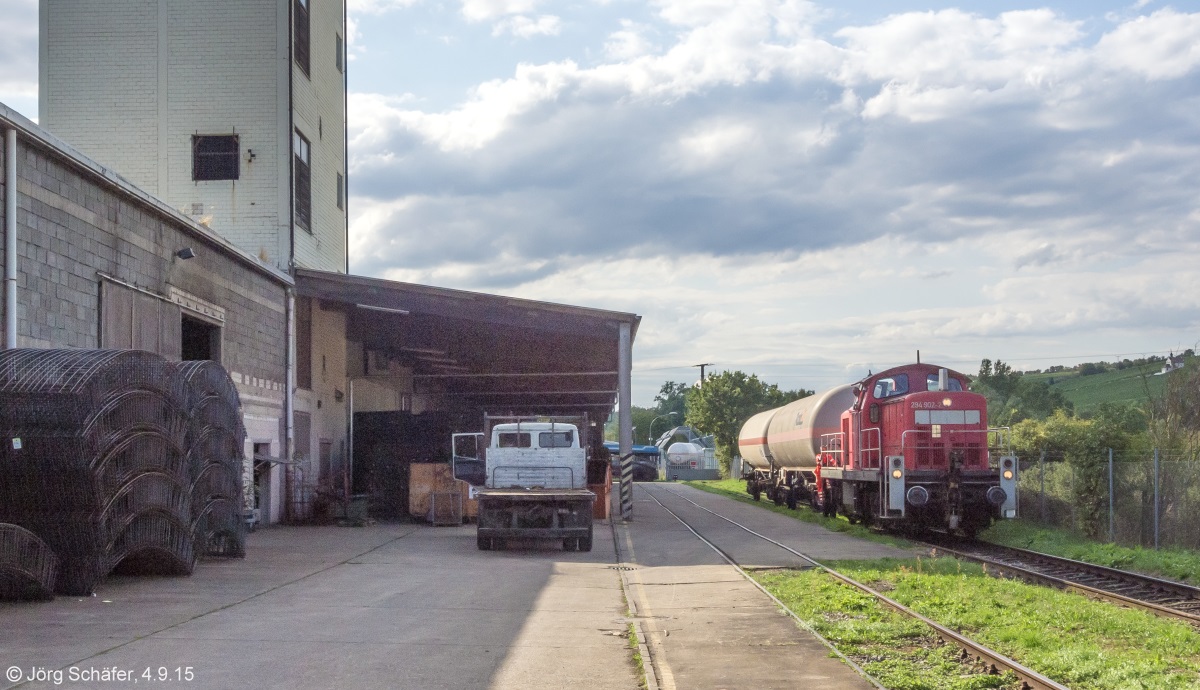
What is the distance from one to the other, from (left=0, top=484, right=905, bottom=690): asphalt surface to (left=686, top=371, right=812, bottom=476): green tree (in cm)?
7191

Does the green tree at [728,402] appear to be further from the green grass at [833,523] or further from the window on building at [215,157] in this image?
the window on building at [215,157]

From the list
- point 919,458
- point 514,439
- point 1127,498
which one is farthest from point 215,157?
point 1127,498

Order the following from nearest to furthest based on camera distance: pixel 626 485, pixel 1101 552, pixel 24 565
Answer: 1. pixel 24 565
2. pixel 1101 552
3. pixel 626 485

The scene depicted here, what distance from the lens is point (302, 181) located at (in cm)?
2900

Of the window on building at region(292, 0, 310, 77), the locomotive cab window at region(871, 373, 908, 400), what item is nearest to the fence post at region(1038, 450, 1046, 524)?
the locomotive cab window at region(871, 373, 908, 400)

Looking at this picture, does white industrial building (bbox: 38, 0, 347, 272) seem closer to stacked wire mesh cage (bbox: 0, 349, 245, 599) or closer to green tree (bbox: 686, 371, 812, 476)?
stacked wire mesh cage (bbox: 0, 349, 245, 599)

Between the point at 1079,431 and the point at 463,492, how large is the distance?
14.3m

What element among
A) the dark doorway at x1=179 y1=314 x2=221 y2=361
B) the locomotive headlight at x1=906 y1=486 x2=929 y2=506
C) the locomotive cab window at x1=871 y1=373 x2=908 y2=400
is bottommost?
the locomotive headlight at x1=906 y1=486 x2=929 y2=506

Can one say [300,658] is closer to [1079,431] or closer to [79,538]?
[79,538]

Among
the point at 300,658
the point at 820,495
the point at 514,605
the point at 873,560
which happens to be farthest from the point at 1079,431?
the point at 300,658

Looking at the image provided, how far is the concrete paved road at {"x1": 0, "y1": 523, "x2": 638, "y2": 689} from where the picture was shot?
8477 mm

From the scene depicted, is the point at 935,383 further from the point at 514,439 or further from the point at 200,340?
the point at 200,340

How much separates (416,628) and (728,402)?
81.0 metres

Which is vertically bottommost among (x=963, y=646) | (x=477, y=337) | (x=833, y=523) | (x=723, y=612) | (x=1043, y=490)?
(x=833, y=523)
